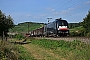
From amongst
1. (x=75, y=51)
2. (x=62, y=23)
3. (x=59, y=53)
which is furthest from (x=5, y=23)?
(x=75, y=51)

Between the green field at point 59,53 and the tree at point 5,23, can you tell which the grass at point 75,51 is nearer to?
the green field at point 59,53

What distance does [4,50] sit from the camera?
14.1 meters

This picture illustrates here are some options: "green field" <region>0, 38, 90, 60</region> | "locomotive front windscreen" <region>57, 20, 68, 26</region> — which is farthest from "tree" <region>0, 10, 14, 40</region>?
"green field" <region>0, 38, 90, 60</region>

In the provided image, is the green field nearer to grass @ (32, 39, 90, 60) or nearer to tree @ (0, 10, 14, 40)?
grass @ (32, 39, 90, 60)

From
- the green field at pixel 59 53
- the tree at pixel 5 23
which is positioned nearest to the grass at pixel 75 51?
the green field at pixel 59 53

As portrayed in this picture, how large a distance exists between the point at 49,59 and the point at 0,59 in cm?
517

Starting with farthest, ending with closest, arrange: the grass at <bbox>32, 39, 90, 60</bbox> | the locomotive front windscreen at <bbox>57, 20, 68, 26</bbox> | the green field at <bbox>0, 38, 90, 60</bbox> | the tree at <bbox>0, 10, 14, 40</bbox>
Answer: the locomotive front windscreen at <bbox>57, 20, 68, 26</bbox> → the tree at <bbox>0, 10, 14, 40</bbox> → the green field at <bbox>0, 38, 90, 60</bbox> → the grass at <bbox>32, 39, 90, 60</bbox>

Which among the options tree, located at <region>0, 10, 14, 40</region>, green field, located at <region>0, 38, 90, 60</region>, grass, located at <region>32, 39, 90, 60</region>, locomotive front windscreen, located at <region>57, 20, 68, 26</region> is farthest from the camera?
locomotive front windscreen, located at <region>57, 20, 68, 26</region>

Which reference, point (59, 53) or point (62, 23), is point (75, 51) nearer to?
point (59, 53)

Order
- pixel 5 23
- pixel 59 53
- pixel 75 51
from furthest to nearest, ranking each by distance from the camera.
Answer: pixel 5 23, pixel 59 53, pixel 75 51

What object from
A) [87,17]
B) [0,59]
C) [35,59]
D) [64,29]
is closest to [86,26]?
[87,17]

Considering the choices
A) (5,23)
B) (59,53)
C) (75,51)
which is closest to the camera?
(75,51)

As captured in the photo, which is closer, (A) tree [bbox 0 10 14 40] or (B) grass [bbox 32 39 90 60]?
(B) grass [bbox 32 39 90 60]

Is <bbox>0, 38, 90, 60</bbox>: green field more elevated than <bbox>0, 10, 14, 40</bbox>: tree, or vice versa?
<bbox>0, 10, 14, 40</bbox>: tree
